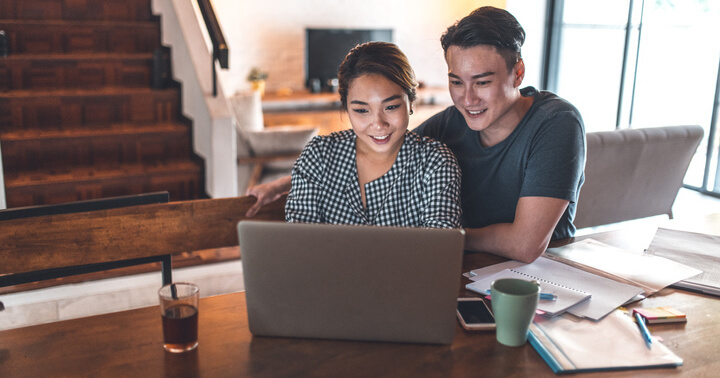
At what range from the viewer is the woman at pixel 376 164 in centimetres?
145

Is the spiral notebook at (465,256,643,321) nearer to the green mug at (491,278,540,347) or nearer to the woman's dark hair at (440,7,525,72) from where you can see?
the green mug at (491,278,540,347)

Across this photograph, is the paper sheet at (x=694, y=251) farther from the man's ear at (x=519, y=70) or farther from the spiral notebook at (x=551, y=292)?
the man's ear at (x=519, y=70)

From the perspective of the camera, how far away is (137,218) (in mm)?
1609

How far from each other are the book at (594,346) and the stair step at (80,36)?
11.2 feet

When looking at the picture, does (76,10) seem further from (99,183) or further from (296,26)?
(296,26)

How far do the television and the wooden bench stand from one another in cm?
526

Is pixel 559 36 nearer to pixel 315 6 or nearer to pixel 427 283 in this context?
pixel 315 6

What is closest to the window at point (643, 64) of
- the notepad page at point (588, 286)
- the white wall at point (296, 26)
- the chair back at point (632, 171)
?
the white wall at point (296, 26)

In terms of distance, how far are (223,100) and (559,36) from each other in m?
4.78

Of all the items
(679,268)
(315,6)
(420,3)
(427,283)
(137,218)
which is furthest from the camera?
(420,3)

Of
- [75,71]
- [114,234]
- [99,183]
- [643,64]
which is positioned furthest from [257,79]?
[114,234]

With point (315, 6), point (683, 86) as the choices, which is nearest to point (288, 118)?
point (315, 6)

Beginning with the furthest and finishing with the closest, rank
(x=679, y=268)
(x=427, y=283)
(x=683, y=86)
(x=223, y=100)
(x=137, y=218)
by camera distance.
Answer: (x=683, y=86) < (x=223, y=100) < (x=137, y=218) < (x=679, y=268) < (x=427, y=283)

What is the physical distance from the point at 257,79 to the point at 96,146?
3.28 meters
